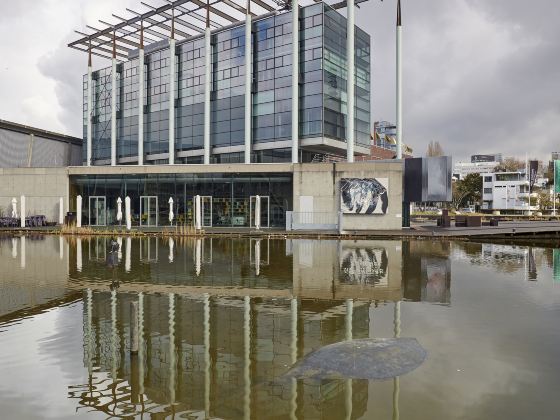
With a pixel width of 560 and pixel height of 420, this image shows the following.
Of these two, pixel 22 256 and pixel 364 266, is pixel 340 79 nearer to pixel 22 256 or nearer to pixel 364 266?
pixel 364 266

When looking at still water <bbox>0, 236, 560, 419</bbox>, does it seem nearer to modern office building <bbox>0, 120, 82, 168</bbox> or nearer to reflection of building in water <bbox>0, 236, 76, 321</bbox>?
reflection of building in water <bbox>0, 236, 76, 321</bbox>

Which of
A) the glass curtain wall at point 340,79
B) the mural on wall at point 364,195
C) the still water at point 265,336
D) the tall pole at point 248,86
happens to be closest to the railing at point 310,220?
the mural on wall at point 364,195

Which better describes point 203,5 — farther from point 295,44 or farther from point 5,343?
point 5,343

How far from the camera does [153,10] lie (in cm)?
5338

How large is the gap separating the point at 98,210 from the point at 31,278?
3240 cm

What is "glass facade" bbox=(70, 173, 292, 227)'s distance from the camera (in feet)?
137

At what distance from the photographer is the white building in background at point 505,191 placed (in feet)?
335

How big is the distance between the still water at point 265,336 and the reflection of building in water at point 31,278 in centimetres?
11

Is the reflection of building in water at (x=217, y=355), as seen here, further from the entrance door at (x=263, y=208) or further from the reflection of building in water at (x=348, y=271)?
the entrance door at (x=263, y=208)

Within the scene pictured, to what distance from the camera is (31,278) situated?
1606cm

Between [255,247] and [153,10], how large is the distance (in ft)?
133

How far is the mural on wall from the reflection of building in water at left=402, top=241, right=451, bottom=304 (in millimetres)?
9822

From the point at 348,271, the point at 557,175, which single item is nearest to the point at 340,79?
the point at 348,271

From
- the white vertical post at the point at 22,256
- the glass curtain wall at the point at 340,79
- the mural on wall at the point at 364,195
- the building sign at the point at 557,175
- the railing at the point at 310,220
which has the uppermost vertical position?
the glass curtain wall at the point at 340,79
